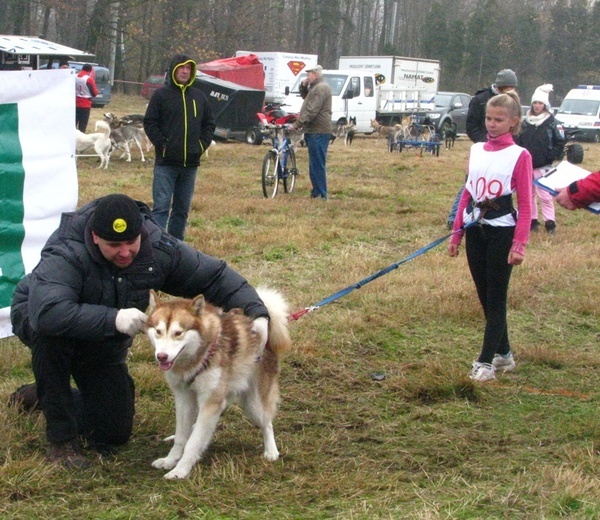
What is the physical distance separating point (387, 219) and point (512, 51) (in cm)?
5416

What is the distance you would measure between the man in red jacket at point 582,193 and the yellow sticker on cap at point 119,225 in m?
2.22

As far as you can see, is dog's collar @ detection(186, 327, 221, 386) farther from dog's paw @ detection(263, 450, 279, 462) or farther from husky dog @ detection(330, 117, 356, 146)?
husky dog @ detection(330, 117, 356, 146)

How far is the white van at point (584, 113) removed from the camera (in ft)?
112

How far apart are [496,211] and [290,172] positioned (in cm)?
828

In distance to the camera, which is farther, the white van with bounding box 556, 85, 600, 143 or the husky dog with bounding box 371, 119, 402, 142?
the white van with bounding box 556, 85, 600, 143

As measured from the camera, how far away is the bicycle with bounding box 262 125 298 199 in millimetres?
12570

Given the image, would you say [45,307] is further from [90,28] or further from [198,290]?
[90,28]

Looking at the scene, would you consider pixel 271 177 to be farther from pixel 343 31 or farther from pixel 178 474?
pixel 343 31

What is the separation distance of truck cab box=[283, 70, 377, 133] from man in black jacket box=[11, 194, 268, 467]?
22.0 m

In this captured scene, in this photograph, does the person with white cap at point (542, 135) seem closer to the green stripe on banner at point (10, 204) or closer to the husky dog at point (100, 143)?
the green stripe on banner at point (10, 204)

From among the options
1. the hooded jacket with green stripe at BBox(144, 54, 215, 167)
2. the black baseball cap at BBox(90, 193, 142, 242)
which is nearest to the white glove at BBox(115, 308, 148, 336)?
the black baseball cap at BBox(90, 193, 142, 242)

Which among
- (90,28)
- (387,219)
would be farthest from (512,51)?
(387,219)

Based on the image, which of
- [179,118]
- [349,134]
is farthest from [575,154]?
[349,134]

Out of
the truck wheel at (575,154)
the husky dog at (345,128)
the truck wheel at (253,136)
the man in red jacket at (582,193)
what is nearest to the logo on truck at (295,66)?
the husky dog at (345,128)
